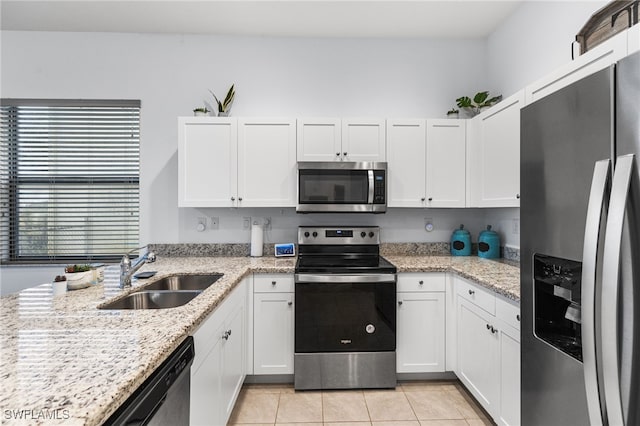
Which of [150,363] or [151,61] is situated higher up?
[151,61]

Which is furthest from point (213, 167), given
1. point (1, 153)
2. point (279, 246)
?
point (1, 153)

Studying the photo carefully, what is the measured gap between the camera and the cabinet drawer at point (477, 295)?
6.10 feet

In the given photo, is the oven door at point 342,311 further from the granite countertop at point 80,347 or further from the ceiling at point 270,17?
the ceiling at point 270,17

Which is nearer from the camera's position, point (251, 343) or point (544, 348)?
point (544, 348)

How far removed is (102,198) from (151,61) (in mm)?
1319

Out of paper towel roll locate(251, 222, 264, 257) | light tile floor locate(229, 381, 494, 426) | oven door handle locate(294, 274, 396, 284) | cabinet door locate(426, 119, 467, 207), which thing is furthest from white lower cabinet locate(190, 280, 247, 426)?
cabinet door locate(426, 119, 467, 207)

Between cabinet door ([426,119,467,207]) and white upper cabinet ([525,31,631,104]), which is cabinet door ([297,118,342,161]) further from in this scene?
white upper cabinet ([525,31,631,104])

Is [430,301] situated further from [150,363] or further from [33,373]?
[33,373]

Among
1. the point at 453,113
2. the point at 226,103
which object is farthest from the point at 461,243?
the point at 226,103

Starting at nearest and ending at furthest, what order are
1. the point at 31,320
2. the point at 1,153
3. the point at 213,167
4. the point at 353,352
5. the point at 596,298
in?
the point at 596,298
the point at 31,320
the point at 353,352
the point at 213,167
the point at 1,153

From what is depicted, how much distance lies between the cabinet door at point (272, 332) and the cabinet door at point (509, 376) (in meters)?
1.34

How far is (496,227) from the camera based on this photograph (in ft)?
9.41

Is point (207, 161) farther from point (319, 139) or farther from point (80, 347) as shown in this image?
→ point (80, 347)

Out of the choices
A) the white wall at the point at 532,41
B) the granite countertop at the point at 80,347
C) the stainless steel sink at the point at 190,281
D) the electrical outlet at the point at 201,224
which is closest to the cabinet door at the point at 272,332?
the stainless steel sink at the point at 190,281
